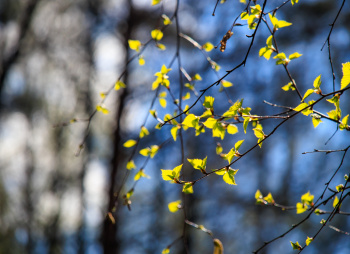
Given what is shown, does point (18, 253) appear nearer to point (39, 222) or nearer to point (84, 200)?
point (39, 222)

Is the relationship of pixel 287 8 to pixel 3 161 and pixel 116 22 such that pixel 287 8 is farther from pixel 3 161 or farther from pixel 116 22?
pixel 3 161

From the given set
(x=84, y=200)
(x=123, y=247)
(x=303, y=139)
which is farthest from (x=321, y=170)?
(x=84, y=200)

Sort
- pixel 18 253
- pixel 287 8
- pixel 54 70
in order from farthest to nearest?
pixel 54 70 → pixel 18 253 → pixel 287 8

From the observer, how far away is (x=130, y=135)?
4.44m

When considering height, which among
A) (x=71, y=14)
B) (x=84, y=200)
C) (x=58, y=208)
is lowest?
(x=58, y=208)

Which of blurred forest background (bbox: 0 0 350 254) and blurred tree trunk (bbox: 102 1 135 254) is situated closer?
blurred tree trunk (bbox: 102 1 135 254)

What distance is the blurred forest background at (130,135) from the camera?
14.9 ft

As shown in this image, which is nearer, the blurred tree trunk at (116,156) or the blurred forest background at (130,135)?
the blurred tree trunk at (116,156)

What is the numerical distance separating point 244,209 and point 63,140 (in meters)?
3.03

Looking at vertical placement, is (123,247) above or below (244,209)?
below

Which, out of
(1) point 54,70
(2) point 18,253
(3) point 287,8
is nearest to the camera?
(3) point 287,8

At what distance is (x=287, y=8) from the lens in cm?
461

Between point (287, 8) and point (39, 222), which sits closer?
point (287, 8)

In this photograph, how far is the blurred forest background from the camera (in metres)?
4.54
